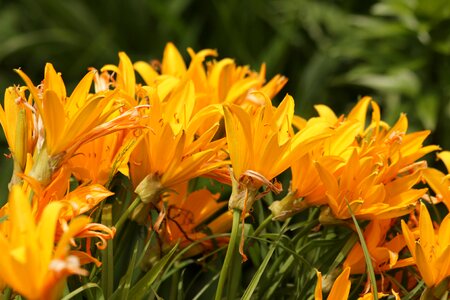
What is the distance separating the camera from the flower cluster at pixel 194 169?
0.62 meters

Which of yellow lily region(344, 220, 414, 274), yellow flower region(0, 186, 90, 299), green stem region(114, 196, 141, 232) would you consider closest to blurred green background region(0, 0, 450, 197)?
yellow lily region(344, 220, 414, 274)

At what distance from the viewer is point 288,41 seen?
85.1 inches

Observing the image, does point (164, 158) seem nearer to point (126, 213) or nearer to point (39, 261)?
point (126, 213)

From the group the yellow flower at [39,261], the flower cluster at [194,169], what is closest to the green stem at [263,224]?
the flower cluster at [194,169]

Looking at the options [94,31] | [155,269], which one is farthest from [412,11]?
[155,269]

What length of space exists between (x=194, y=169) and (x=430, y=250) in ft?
0.66

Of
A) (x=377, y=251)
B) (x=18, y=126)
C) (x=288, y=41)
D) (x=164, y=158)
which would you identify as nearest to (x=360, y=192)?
(x=377, y=251)

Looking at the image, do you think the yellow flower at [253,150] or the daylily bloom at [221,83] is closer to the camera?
the yellow flower at [253,150]

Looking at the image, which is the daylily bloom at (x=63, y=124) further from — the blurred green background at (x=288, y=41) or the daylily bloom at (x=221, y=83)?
the blurred green background at (x=288, y=41)

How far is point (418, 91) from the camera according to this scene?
1.73 m

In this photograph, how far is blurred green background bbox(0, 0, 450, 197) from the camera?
174cm

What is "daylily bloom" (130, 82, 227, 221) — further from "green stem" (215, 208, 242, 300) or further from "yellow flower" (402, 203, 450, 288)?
"yellow flower" (402, 203, 450, 288)

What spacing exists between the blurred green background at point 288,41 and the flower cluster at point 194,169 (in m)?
0.94

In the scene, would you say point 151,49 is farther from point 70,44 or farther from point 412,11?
point 412,11
